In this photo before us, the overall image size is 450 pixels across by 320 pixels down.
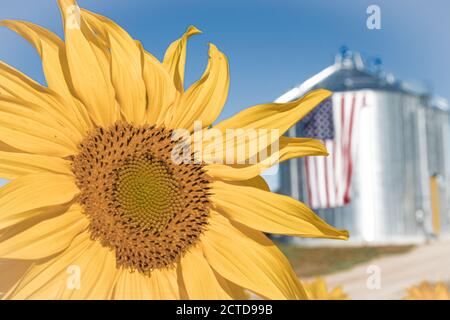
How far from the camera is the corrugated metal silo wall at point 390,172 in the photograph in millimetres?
10664

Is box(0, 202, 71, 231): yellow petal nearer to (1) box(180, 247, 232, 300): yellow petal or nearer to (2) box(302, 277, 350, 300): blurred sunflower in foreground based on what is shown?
(1) box(180, 247, 232, 300): yellow petal

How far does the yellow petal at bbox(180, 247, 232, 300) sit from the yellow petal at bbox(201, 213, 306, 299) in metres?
0.01

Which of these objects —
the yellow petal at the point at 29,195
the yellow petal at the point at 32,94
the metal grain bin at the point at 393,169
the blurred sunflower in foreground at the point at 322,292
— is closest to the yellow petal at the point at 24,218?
the yellow petal at the point at 29,195

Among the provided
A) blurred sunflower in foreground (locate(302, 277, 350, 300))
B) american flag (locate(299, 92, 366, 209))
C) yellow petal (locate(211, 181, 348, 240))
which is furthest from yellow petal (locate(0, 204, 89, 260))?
american flag (locate(299, 92, 366, 209))

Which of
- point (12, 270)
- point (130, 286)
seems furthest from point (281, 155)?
point (12, 270)

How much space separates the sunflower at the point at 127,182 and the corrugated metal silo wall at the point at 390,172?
9019mm

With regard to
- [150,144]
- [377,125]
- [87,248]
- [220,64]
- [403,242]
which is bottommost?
[403,242]

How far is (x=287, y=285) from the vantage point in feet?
2.77

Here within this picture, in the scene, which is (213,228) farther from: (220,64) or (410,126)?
(410,126)

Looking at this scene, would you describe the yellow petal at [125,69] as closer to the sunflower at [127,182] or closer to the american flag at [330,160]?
the sunflower at [127,182]

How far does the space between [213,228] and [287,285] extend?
13 cm

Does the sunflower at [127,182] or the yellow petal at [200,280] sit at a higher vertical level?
the sunflower at [127,182]

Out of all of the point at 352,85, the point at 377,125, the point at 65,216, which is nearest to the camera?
the point at 65,216

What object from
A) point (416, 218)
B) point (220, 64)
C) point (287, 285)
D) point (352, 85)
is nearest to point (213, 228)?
point (287, 285)
